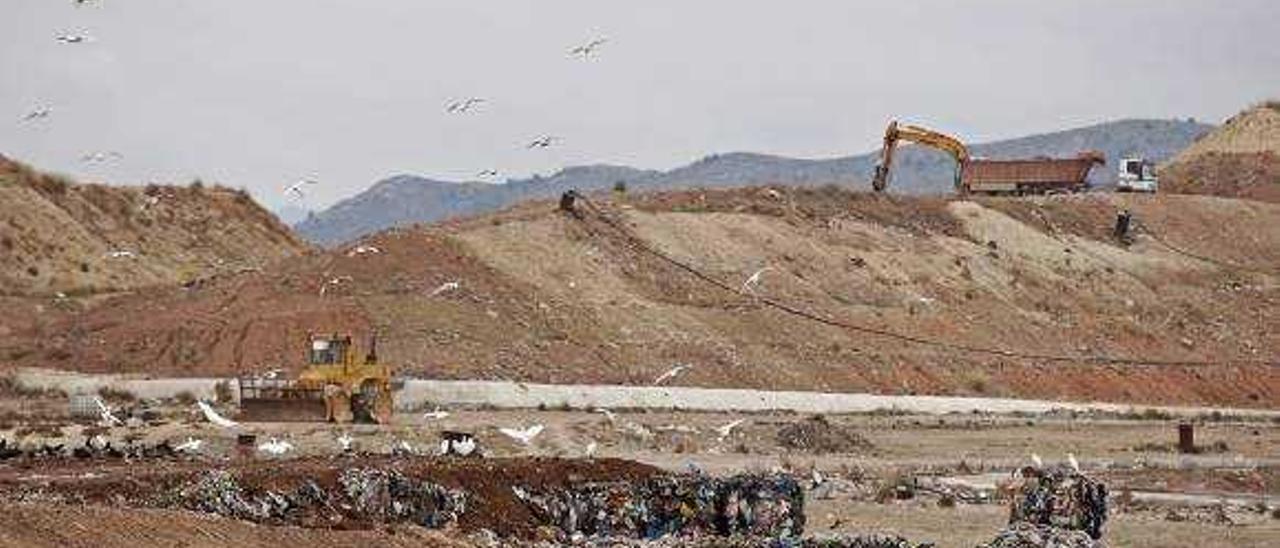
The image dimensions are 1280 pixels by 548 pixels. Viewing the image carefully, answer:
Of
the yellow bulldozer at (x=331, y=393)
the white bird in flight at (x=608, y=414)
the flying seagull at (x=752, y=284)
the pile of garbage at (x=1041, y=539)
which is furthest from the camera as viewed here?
the flying seagull at (x=752, y=284)

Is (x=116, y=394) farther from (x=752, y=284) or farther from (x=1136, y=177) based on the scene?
(x=1136, y=177)

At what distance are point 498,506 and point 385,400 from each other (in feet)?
72.2

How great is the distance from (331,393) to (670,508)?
69.1 ft

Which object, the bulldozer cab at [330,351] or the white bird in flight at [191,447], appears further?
the bulldozer cab at [330,351]

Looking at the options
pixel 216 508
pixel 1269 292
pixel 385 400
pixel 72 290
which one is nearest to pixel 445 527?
pixel 216 508

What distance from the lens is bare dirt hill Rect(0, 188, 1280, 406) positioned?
7494cm

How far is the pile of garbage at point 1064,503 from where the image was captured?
29.1 meters

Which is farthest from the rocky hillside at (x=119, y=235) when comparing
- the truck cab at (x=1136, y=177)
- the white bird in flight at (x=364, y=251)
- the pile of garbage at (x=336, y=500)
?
the pile of garbage at (x=336, y=500)

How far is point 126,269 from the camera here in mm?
105812

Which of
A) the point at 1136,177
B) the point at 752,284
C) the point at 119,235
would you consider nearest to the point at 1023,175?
the point at 1136,177

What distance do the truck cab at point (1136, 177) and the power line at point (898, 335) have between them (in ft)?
116

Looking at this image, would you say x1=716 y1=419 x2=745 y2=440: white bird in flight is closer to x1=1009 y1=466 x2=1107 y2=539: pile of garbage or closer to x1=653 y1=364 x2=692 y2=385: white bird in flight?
x1=653 y1=364 x2=692 y2=385: white bird in flight

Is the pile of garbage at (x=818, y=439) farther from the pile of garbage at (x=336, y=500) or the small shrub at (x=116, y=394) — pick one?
the pile of garbage at (x=336, y=500)

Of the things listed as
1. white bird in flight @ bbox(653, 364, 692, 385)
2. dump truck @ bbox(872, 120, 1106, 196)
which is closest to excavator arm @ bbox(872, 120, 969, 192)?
dump truck @ bbox(872, 120, 1106, 196)
